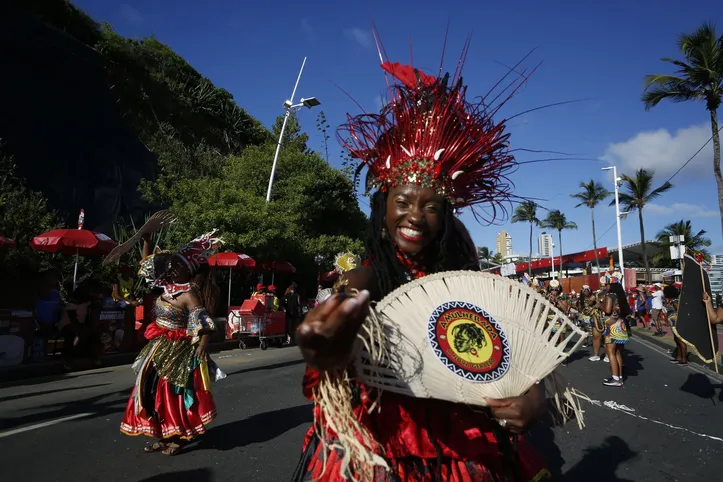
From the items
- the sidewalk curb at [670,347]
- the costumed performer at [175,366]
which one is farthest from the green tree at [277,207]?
the costumed performer at [175,366]

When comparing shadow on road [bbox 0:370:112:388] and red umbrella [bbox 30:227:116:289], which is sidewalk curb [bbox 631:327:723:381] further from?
red umbrella [bbox 30:227:116:289]

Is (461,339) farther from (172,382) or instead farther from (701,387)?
(701,387)

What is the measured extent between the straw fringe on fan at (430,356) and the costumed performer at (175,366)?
3.68 m

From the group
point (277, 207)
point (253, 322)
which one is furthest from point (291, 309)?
point (277, 207)

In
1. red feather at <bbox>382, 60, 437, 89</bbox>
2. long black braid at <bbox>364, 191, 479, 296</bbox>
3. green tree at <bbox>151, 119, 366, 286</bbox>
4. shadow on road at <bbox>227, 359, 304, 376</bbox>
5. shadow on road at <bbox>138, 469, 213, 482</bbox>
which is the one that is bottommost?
shadow on road at <bbox>227, 359, 304, 376</bbox>

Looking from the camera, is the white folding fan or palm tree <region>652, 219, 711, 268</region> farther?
palm tree <region>652, 219, 711, 268</region>

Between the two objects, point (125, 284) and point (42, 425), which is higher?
point (125, 284)

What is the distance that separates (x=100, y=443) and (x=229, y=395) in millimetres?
2584

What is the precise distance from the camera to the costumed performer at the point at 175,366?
15.4ft

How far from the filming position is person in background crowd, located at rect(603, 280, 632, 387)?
873cm

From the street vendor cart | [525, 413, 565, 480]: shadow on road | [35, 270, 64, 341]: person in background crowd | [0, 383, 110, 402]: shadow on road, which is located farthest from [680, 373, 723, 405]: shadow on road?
[35, 270, 64, 341]: person in background crowd

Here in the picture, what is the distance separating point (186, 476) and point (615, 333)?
24.5 feet

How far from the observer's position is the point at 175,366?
4.80 metres

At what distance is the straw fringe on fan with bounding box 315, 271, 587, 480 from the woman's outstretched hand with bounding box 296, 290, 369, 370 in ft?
0.43
